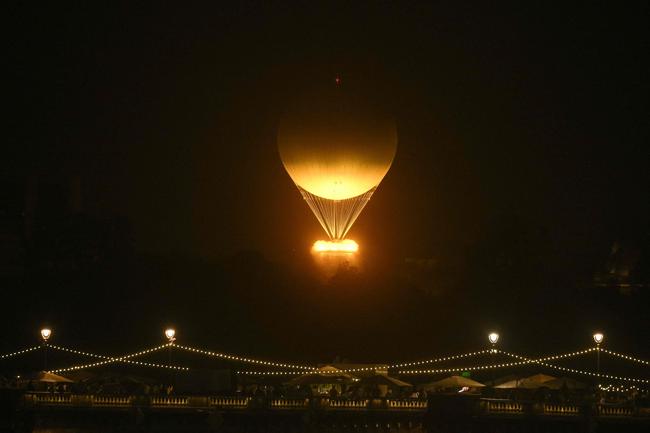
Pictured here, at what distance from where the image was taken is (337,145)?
64125 mm

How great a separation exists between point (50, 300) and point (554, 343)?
57.0ft

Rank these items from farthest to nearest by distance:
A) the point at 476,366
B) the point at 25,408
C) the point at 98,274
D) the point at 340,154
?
1. the point at 340,154
2. the point at 98,274
3. the point at 476,366
4. the point at 25,408

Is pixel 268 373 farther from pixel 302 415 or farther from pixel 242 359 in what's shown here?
pixel 302 415

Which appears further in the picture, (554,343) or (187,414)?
(554,343)

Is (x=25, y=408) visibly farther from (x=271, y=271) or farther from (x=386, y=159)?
(x=386, y=159)

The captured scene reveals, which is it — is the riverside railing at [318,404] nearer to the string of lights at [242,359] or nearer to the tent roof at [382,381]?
the tent roof at [382,381]

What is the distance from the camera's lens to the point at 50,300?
5588cm

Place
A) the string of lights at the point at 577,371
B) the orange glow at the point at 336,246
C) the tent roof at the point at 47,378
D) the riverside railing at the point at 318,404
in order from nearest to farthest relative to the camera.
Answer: the riverside railing at the point at 318,404, the tent roof at the point at 47,378, the string of lights at the point at 577,371, the orange glow at the point at 336,246

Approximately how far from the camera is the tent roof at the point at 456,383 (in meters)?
43.9

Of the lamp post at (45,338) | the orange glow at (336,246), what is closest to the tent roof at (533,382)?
the lamp post at (45,338)

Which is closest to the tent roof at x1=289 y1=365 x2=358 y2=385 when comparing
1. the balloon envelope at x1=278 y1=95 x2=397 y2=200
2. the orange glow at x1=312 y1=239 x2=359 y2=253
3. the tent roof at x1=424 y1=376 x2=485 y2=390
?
the tent roof at x1=424 y1=376 x2=485 y2=390

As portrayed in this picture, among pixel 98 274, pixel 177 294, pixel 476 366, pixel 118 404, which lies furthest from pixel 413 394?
pixel 98 274

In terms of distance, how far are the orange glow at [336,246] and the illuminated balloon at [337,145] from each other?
7.18 ft

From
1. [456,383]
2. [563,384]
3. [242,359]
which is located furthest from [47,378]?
[563,384]
